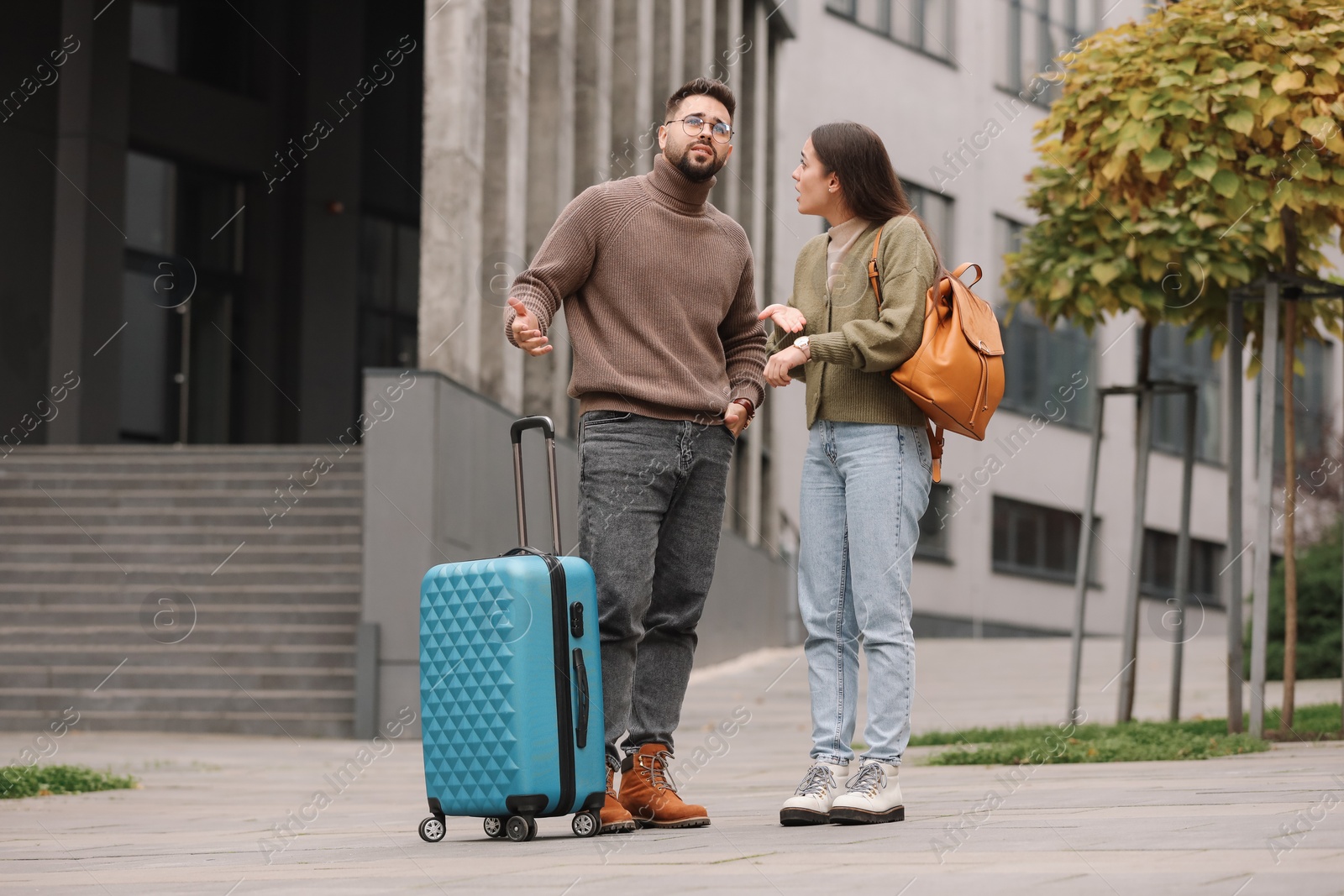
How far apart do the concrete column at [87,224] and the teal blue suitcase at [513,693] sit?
17249 mm

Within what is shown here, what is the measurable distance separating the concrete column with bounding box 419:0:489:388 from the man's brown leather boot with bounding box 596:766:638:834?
808 centimetres

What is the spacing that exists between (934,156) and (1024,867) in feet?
92.2

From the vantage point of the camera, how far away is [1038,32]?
3272 centimetres

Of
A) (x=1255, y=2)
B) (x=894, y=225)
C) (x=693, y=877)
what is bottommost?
(x=693, y=877)

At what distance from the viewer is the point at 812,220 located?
86.6 ft

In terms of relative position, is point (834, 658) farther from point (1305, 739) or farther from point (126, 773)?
point (126, 773)

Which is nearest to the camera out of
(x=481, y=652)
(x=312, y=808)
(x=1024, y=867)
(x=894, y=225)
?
(x=1024, y=867)

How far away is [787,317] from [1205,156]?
3.43m

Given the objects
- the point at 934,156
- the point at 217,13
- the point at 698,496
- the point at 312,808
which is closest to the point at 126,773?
the point at 312,808

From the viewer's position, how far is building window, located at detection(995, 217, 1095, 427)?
3127cm

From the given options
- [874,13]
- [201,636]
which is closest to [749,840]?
[201,636]

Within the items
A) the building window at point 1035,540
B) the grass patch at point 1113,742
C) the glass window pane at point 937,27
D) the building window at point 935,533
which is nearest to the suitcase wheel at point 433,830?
the grass patch at point 1113,742

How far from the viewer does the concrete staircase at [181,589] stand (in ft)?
37.3

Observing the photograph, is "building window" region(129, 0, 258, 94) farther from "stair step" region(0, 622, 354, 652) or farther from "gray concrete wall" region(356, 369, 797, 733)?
"gray concrete wall" region(356, 369, 797, 733)
